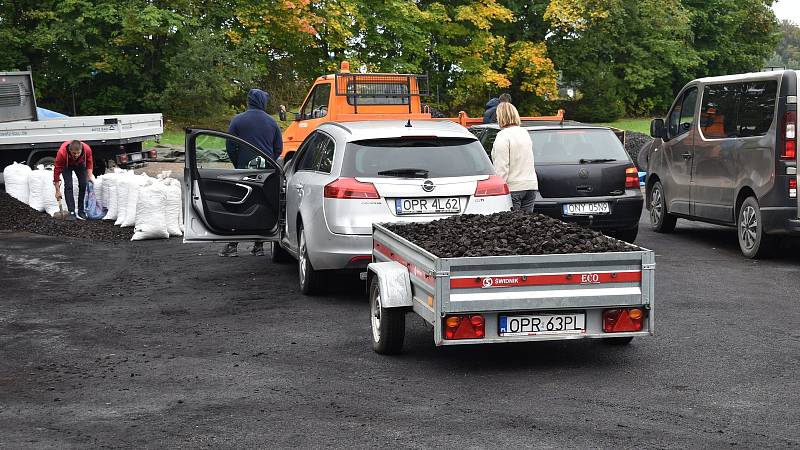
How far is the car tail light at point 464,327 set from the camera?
7.53 meters

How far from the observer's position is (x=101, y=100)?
43562 millimetres

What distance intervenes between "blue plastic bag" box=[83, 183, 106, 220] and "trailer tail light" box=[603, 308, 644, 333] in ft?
42.5

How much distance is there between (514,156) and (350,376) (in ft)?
17.6

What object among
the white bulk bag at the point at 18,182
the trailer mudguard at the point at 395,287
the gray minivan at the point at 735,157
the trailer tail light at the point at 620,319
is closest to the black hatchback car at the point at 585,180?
the gray minivan at the point at 735,157

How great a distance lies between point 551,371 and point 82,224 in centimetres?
1199

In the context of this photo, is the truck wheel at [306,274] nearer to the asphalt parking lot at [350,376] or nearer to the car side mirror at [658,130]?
the asphalt parking lot at [350,376]

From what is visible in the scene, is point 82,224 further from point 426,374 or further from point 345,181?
point 426,374

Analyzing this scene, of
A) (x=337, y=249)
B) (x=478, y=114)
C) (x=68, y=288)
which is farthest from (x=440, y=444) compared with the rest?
(x=478, y=114)

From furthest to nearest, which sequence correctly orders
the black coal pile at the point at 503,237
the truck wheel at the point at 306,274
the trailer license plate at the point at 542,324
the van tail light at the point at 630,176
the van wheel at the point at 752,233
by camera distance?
the van tail light at the point at 630,176 → the van wheel at the point at 752,233 → the truck wheel at the point at 306,274 → the black coal pile at the point at 503,237 → the trailer license plate at the point at 542,324

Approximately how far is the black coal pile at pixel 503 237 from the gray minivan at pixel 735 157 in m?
4.85

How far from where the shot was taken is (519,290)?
7633 mm

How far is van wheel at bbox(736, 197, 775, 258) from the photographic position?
529 inches

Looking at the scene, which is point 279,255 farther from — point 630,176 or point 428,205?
point 630,176

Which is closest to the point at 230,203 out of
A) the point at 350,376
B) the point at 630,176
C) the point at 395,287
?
the point at 395,287
